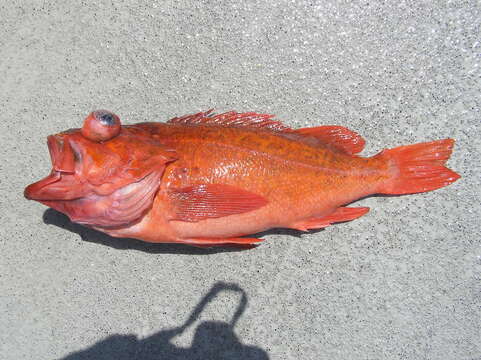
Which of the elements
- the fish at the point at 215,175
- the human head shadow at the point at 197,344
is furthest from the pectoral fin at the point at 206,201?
the human head shadow at the point at 197,344

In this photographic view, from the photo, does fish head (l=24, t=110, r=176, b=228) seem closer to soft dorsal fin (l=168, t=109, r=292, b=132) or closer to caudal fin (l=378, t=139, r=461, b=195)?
soft dorsal fin (l=168, t=109, r=292, b=132)

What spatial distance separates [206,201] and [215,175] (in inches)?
5.0

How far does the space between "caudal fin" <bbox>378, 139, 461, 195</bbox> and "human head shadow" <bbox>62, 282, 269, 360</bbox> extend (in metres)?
1.08

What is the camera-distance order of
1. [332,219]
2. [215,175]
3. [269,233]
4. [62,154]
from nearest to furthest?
[62,154]
[215,175]
[332,219]
[269,233]

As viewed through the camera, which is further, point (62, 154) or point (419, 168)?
point (419, 168)

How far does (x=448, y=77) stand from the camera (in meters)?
1.73

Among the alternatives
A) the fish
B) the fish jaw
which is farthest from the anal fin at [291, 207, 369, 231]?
the fish jaw

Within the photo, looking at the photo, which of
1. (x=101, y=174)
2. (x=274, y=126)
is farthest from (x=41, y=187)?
(x=274, y=126)

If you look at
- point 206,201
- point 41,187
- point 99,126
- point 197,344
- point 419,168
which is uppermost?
point 99,126

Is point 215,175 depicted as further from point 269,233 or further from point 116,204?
point 269,233

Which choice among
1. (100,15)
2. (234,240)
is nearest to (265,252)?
(234,240)

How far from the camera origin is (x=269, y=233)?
71.0 inches

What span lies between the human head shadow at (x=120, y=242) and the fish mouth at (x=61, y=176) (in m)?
0.61

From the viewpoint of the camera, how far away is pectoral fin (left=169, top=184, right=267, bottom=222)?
54.2 inches
